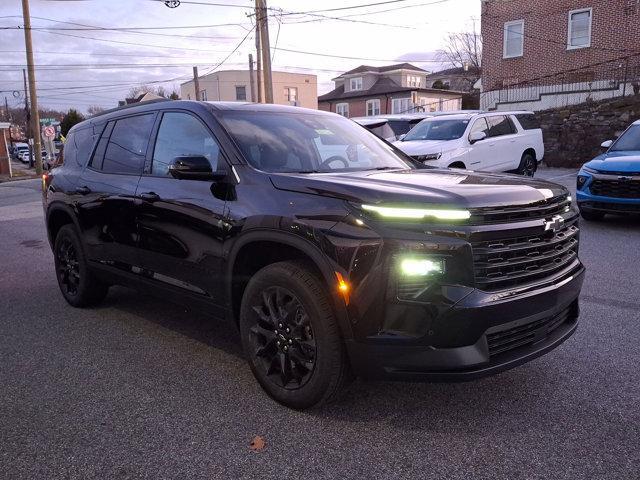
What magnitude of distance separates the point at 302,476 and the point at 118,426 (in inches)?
45.9

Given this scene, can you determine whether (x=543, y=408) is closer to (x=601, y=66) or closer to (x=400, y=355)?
(x=400, y=355)

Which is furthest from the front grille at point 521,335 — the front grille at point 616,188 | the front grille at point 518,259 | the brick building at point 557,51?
the brick building at point 557,51

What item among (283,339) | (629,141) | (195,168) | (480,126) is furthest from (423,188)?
(480,126)

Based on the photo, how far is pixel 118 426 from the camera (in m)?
3.17

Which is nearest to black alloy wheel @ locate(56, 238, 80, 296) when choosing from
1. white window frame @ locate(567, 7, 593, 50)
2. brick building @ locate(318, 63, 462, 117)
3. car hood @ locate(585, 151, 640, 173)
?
car hood @ locate(585, 151, 640, 173)

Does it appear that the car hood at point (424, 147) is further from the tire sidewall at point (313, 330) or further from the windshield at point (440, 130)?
the tire sidewall at point (313, 330)

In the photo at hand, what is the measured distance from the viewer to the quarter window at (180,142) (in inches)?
153

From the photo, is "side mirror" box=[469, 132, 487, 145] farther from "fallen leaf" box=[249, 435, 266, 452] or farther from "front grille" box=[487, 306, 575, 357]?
"fallen leaf" box=[249, 435, 266, 452]

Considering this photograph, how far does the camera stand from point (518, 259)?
116 inches

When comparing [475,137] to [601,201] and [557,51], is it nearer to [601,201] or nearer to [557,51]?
[601,201]

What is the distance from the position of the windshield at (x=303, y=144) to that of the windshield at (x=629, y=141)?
6638 mm

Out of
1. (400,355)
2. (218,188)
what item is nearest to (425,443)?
(400,355)

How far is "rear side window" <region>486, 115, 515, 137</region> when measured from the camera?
42.0ft

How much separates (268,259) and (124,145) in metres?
2.04
